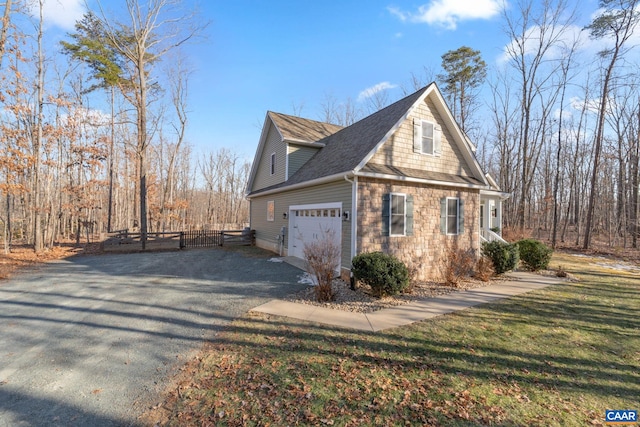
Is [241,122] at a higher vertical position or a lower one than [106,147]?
higher

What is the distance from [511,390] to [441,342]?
4.17 feet

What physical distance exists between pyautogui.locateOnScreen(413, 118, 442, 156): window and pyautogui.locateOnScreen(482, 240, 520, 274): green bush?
404 centimetres

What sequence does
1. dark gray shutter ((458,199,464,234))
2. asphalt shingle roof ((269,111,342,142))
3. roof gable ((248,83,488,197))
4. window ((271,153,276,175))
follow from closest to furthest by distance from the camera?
roof gable ((248,83,488,197)), dark gray shutter ((458,199,464,234)), asphalt shingle roof ((269,111,342,142)), window ((271,153,276,175))

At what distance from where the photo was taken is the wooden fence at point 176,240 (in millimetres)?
15242

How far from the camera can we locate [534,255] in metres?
10.8

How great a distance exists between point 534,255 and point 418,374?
1009cm

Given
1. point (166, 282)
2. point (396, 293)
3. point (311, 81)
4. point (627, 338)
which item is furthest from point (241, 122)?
point (627, 338)

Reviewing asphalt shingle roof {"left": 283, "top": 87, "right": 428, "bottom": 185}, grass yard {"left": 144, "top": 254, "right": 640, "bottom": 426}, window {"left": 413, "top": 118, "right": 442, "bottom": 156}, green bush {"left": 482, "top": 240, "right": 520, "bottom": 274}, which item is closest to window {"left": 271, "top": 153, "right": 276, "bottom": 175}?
asphalt shingle roof {"left": 283, "top": 87, "right": 428, "bottom": 185}

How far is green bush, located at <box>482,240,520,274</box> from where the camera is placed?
9.74 m

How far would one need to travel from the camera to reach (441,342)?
4.73 metres

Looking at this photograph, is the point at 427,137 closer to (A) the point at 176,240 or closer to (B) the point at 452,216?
(B) the point at 452,216

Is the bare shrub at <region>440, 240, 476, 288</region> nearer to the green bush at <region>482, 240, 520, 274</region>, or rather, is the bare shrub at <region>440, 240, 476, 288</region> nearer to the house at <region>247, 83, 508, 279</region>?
the house at <region>247, 83, 508, 279</region>

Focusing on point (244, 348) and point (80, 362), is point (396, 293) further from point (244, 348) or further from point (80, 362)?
point (80, 362)

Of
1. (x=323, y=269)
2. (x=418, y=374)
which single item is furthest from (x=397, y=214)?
(x=418, y=374)
